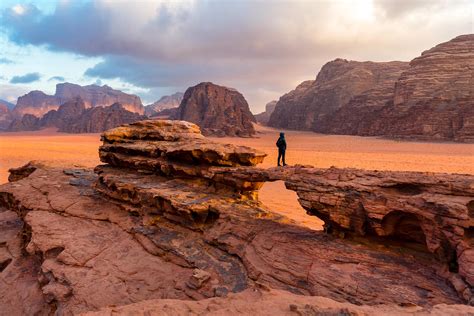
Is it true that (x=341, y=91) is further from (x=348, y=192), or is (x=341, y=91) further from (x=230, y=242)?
(x=230, y=242)

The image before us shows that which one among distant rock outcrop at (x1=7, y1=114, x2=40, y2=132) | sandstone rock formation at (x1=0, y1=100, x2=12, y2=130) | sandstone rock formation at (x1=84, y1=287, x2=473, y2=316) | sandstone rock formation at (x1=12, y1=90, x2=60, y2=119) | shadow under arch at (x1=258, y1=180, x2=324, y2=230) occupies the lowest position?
shadow under arch at (x1=258, y1=180, x2=324, y2=230)

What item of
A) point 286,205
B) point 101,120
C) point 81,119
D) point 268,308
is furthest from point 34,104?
point 268,308

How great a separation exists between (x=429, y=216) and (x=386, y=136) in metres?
61.4

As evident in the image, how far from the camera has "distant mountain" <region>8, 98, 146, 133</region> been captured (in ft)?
289

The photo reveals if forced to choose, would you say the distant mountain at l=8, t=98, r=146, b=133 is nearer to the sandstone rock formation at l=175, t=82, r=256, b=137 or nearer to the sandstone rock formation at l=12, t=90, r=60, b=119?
the sandstone rock formation at l=175, t=82, r=256, b=137

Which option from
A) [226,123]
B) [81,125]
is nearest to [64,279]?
[226,123]

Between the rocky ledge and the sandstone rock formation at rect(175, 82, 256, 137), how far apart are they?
199 feet

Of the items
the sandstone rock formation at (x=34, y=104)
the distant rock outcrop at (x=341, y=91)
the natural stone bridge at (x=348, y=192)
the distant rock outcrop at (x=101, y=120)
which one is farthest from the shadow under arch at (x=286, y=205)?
the sandstone rock formation at (x=34, y=104)

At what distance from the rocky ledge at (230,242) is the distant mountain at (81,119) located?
80.1 meters

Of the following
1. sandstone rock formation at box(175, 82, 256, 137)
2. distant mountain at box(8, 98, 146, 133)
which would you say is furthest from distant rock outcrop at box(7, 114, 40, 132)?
sandstone rock formation at box(175, 82, 256, 137)

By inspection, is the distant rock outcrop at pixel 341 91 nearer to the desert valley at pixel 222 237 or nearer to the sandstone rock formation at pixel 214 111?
the sandstone rock formation at pixel 214 111

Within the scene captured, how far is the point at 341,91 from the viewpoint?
91.4m

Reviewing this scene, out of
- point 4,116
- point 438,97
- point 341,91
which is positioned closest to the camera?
point 438,97

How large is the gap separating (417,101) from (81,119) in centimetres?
9000
